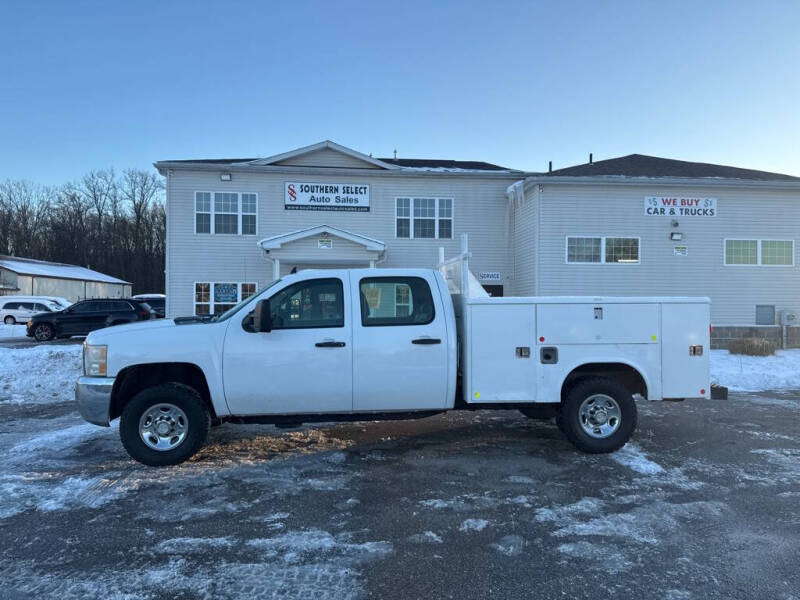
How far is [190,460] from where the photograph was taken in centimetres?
551

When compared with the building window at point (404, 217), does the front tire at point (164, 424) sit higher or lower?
lower

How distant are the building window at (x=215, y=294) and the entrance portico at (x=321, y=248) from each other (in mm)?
1528

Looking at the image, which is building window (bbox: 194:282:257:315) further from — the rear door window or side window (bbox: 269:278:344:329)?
side window (bbox: 269:278:344:329)

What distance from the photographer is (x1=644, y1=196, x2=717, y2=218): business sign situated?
1683cm

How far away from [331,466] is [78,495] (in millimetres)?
2245

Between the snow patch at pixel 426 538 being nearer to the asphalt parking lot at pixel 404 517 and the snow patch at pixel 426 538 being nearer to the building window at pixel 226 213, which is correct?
the asphalt parking lot at pixel 404 517

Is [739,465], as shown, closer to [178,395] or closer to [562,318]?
[562,318]

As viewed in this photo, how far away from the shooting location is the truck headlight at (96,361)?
17.0 feet

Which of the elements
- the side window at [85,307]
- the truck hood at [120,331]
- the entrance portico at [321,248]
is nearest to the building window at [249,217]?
the entrance portico at [321,248]

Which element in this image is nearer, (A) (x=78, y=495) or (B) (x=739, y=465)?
(A) (x=78, y=495)

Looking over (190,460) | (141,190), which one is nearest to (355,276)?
(190,460)

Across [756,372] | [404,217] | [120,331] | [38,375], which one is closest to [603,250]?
[756,372]

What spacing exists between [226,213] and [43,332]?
8100mm

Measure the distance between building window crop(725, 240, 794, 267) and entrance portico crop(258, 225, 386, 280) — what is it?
11437 mm
